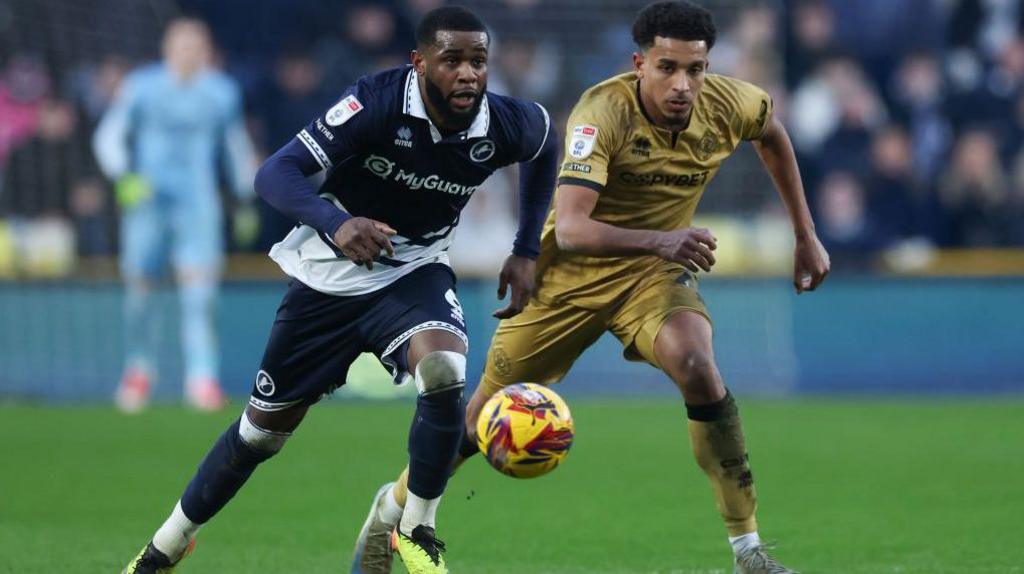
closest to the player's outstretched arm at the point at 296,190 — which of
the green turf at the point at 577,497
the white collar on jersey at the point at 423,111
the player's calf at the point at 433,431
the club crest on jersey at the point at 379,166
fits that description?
the club crest on jersey at the point at 379,166

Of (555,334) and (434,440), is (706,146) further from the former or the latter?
(434,440)

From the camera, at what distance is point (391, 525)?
22.5ft

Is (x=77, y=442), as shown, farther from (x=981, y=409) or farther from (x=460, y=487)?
(x=981, y=409)

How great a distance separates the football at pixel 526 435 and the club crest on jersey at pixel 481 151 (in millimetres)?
948

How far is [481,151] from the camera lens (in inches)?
256

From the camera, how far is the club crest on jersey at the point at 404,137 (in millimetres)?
6340

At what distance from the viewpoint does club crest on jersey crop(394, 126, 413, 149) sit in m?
6.34

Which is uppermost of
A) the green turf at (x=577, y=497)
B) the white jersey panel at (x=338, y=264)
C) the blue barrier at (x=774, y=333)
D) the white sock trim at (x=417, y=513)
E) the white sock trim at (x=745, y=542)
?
the white jersey panel at (x=338, y=264)

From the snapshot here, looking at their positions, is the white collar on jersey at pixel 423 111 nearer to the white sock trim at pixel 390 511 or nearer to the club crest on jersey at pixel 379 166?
the club crest on jersey at pixel 379 166

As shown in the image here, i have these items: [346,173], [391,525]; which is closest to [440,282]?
[346,173]

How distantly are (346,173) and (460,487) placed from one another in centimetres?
394

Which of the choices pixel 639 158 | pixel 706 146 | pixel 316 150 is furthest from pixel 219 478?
pixel 706 146

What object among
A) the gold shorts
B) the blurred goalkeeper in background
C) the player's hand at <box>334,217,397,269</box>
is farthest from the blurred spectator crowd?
the player's hand at <box>334,217,397,269</box>

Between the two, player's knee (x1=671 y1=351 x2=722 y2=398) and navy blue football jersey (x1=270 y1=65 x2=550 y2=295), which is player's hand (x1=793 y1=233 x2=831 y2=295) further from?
navy blue football jersey (x1=270 y1=65 x2=550 y2=295)
